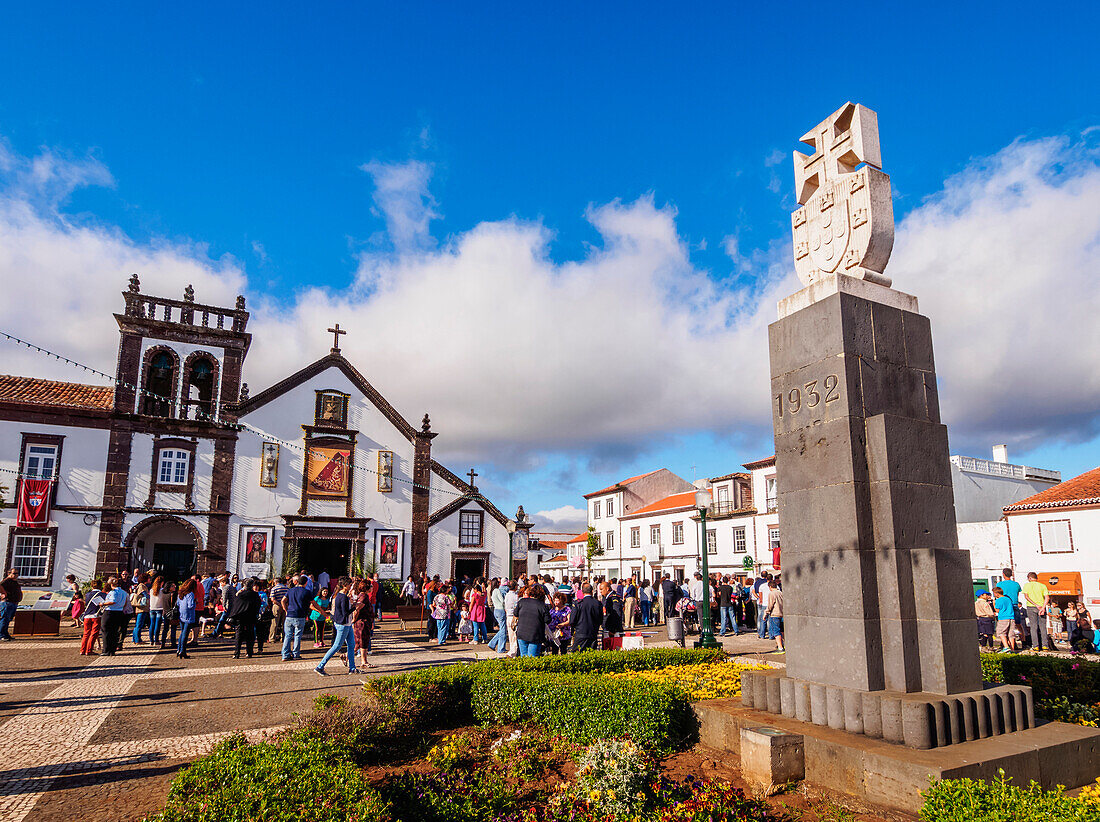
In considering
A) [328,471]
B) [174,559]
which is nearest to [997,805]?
[328,471]

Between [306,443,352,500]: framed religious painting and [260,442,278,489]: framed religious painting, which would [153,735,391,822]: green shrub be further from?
[306,443,352,500]: framed religious painting

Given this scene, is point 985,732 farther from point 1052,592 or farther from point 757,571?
point 757,571

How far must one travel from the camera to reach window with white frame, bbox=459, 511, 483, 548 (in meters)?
32.0

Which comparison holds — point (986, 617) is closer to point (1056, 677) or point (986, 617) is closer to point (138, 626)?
point (1056, 677)

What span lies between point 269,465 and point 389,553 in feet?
21.5

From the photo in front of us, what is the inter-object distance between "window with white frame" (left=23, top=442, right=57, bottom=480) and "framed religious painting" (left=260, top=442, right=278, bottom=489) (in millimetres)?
7429

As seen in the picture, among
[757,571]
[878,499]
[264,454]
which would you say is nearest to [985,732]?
[878,499]

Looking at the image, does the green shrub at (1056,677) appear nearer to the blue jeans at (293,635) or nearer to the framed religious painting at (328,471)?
the blue jeans at (293,635)

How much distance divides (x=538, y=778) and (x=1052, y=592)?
90.6ft

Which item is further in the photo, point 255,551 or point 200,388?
point 200,388

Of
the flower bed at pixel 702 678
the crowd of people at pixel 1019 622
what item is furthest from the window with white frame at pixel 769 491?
the flower bed at pixel 702 678

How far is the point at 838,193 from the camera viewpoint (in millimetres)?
7047

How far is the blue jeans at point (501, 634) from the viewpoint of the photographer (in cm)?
1473

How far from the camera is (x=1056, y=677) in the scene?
28.2 ft
